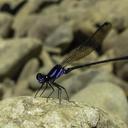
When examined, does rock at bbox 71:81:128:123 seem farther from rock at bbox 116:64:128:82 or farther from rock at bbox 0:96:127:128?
rock at bbox 116:64:128:82

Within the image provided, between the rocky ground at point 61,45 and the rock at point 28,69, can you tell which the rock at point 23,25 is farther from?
the rock at point 28,69

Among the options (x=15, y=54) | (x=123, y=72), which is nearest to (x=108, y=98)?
(x=123, y=72)

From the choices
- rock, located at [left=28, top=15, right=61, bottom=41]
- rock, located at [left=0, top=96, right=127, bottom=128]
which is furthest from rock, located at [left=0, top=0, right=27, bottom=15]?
rock, located at [left=0, top=96, right=127, bottom=128]

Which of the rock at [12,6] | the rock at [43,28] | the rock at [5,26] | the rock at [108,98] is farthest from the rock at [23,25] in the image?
the rock at [108,98]

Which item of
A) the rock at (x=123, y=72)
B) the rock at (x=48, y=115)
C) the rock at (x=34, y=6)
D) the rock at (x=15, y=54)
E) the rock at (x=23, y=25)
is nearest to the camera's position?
the rock at (x=48, y=115)

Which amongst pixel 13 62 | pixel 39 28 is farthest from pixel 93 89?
pixel 39 28

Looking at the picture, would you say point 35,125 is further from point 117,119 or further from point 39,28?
point 39,28
